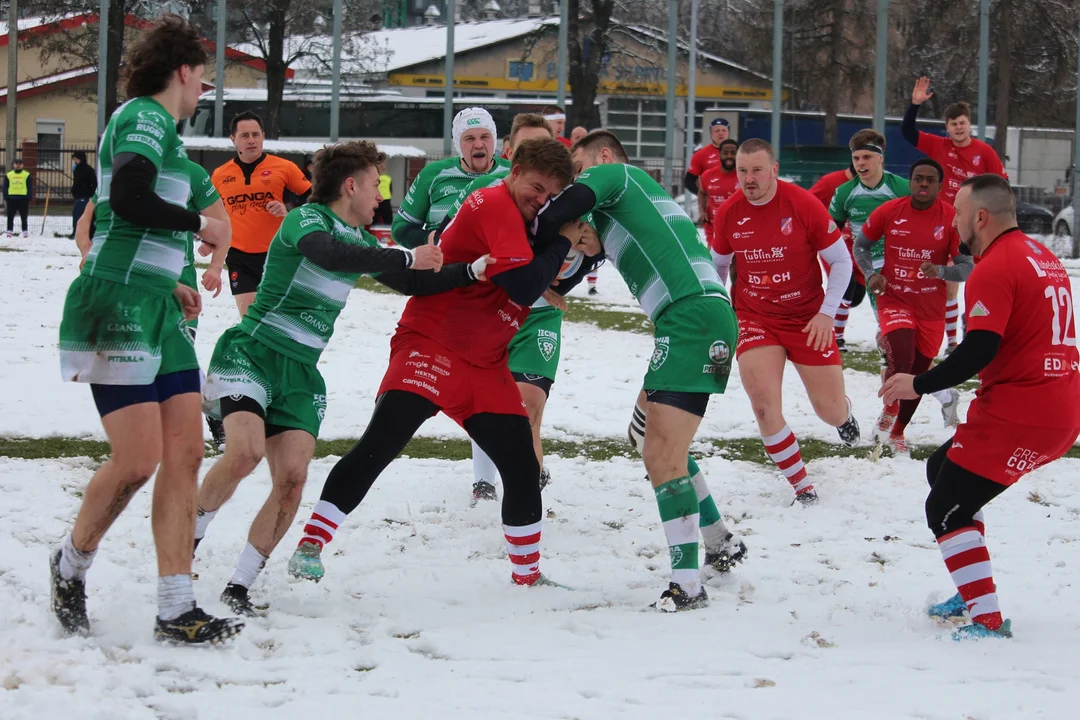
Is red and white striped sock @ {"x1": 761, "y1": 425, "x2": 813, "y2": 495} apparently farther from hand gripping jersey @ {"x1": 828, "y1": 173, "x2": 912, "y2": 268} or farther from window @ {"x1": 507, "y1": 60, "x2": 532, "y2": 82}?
window @ {"x1": 507, "y1": 60, "x2": 532, "y2": 82}

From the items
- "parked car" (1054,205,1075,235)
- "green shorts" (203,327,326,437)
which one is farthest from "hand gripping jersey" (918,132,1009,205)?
"parked car" (1054,205,1075,235)

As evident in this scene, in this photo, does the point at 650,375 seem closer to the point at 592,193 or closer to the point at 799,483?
the point at 592,193

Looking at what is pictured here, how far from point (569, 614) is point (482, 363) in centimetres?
111

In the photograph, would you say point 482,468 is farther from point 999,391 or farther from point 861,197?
point 861,197

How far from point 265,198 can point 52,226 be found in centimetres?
2001

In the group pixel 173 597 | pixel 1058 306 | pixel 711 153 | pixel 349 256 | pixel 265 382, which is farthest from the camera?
pixel 711 153

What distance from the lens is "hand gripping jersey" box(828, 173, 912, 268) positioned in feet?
32.7

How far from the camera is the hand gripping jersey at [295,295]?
5074 mm

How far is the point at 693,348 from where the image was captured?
5215 millimetres

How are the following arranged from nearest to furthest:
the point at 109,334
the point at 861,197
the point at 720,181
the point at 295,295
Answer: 1. the point at 109,334
2. the point at 295,295
3. the point at 861,197
4. the point at 720,181

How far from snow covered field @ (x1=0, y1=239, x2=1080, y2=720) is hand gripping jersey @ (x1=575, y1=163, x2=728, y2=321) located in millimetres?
1360

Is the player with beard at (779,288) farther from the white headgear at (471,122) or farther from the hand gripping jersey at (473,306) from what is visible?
the hand gripping jersey at (473,306)

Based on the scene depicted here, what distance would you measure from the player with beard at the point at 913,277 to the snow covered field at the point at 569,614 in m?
0.95

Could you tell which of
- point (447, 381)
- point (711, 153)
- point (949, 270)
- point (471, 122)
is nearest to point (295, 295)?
point (447, 381)
